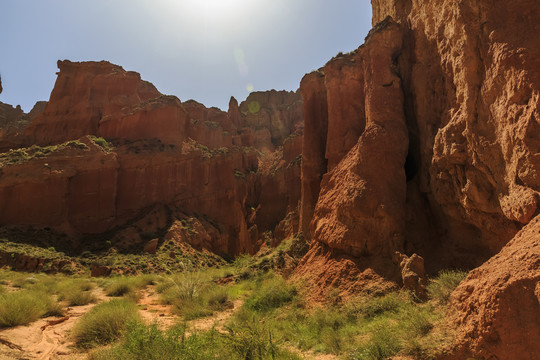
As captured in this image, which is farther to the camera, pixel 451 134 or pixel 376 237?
pixel 376 237

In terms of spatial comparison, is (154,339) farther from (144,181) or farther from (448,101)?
(144,181)

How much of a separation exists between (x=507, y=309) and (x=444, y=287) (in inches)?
111

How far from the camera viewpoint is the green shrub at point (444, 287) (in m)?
7.41

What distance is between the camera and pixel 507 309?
495cm

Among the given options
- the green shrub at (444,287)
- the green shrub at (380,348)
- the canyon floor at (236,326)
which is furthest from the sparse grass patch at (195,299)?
the green shrub at (444,287)

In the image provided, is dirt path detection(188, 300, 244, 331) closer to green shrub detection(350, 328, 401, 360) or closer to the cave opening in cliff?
green shrub detection(350, 328, 401, 360)

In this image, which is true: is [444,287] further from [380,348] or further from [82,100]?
[82,100]

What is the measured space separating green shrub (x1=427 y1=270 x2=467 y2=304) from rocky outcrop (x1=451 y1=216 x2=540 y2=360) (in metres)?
1.68

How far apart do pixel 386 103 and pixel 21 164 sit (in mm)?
31408

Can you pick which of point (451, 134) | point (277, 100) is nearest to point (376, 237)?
point (451, 134)

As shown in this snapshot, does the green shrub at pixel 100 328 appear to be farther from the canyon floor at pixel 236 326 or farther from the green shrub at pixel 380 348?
the green shrub at pixel 380 348

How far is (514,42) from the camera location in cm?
704

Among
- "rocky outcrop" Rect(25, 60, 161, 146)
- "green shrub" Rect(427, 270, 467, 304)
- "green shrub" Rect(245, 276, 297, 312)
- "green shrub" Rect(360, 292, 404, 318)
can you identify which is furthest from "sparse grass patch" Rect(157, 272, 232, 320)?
"rocky outcrop" Rect(25, 60, 161, 146)

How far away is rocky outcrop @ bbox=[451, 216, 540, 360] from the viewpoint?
4695mm
